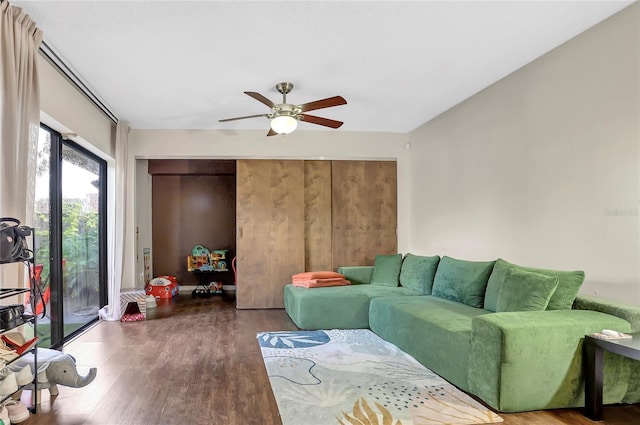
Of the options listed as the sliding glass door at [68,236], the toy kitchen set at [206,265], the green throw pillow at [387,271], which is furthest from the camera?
the toy kitchen set at [206,265]

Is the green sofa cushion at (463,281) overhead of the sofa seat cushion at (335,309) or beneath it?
overhead

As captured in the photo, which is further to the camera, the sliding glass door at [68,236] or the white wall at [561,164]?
the sliding glass door at [68,236]

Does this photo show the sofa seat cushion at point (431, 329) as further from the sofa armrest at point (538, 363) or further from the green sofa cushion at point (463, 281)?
the sofa armrest at point (538, 363)

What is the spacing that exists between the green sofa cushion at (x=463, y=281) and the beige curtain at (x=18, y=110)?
356cm

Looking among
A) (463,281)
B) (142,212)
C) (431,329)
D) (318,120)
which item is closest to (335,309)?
(463,281)

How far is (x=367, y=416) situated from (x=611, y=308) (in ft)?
5.63

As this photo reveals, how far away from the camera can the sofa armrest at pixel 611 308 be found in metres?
2.79

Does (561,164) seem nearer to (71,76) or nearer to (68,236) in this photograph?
(71,76)

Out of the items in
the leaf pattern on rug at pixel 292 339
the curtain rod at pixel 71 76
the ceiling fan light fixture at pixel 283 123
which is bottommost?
the leaf pattern on rug at pixel 292 339

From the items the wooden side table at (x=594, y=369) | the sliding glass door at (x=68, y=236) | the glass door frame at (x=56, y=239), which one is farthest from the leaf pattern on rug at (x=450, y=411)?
the glass door frame at (x=56, y=239)

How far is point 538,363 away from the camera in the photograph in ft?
8.86

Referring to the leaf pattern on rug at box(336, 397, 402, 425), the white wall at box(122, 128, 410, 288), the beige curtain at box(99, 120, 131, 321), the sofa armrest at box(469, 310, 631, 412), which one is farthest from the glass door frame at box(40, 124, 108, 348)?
the sofa armrest at box(469, 310, 631, 412)

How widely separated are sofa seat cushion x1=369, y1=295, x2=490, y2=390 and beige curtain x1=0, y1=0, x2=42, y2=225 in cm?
298

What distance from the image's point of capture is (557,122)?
370cm
